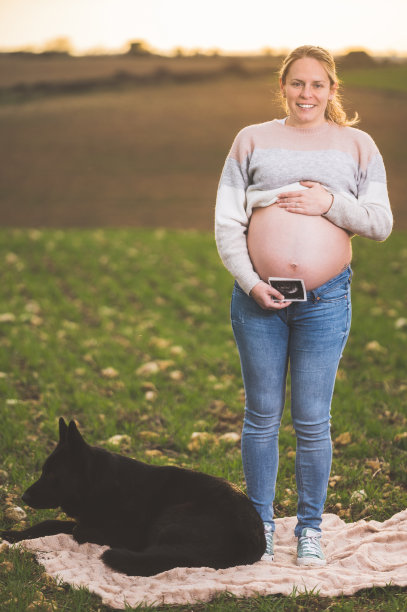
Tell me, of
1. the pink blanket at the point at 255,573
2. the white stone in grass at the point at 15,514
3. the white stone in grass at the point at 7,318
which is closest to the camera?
the pink blanket at the point at 255,573

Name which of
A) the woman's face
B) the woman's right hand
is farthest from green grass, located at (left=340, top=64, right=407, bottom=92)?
the woman's right hand

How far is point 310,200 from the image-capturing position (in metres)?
2.83

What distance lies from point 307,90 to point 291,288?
0.86 meters

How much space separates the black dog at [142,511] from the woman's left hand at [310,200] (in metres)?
1.36

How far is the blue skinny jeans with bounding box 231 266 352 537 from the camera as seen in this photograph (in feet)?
9.73

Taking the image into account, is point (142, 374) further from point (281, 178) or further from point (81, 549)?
point (281, 178)

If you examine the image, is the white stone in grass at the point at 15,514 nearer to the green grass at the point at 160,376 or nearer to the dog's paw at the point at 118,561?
the green grass at the point at 160,376

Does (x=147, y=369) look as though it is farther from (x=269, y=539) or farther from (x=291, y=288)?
(x=291, y=288)

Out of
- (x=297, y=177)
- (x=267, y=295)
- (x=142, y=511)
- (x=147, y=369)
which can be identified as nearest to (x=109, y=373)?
(x=147, y=369)

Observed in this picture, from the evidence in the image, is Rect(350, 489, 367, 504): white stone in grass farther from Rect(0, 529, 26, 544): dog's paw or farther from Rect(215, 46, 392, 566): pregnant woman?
Rect(0, 529, 26, 544): dog's paw

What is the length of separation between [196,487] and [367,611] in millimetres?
937

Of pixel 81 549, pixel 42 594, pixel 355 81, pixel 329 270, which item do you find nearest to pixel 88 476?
pixel 81 549

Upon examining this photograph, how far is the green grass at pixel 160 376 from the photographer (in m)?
3.77

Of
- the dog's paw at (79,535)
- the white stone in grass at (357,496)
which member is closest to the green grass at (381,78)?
the white stone in grass at (357,496)
